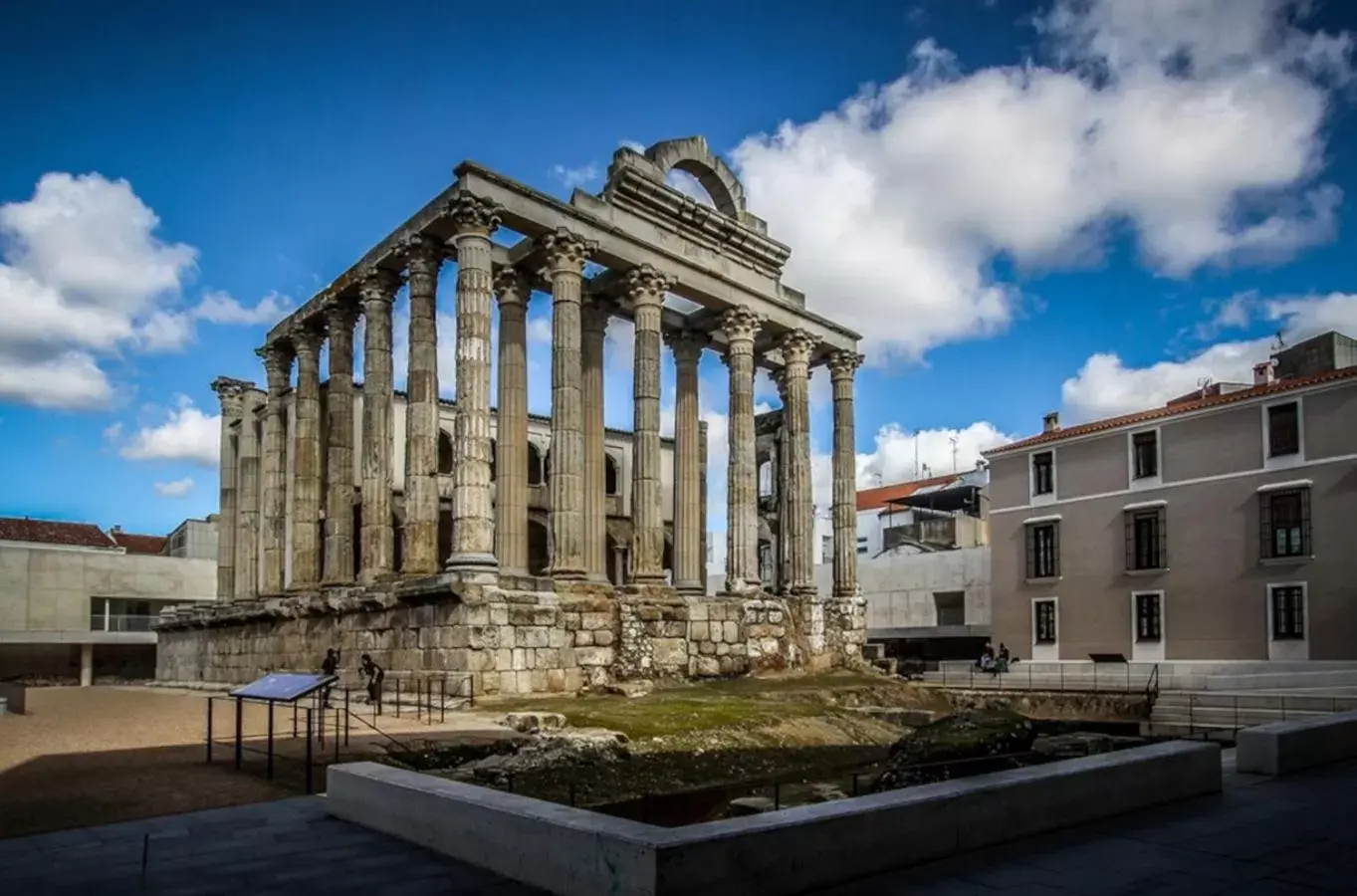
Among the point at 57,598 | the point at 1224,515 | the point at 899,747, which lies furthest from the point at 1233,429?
the point at 57,598

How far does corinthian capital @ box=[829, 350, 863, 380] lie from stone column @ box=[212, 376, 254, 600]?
19387 millimetres

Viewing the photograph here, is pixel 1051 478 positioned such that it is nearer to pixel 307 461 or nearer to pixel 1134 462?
pixel 1134 462

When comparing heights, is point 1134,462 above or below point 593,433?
below

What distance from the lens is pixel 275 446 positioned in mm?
33000

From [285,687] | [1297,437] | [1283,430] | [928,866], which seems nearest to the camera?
[928,866]

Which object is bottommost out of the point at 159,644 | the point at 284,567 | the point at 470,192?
the point at 159,644

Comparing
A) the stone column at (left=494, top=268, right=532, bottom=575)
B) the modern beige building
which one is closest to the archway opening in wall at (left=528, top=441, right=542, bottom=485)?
the stone column at (left=494, top=268, right=532, bottom=575)

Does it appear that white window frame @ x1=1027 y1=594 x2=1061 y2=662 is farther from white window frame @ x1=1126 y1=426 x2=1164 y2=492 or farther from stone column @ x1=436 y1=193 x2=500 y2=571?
stone column @ x1=436 y1=193 x2=500 y2=571

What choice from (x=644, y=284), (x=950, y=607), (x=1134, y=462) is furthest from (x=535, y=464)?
(x=1134, y=462)

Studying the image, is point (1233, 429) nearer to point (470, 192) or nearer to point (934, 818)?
point (470, 192)

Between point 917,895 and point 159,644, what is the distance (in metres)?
38.5

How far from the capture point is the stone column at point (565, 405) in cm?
2430

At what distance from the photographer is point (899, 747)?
11414 mm

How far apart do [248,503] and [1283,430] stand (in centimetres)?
3139
